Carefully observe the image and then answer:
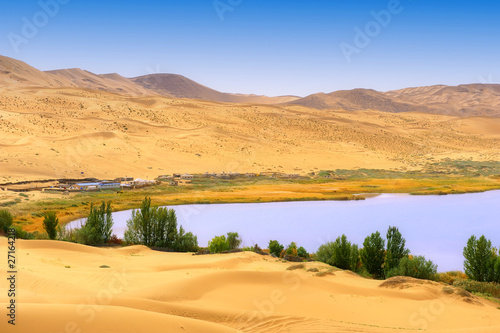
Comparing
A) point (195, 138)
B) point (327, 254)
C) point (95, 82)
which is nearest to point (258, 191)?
point (327, 254)

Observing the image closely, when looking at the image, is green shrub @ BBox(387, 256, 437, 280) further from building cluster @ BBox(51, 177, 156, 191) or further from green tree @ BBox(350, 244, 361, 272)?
building cluster @ BBox(51, 177, 156, 191)

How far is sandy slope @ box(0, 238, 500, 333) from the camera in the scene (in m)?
8.65

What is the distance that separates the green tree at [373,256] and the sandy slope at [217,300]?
98.7 inches

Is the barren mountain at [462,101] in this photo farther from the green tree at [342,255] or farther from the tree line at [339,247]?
the green tree at [342,255]

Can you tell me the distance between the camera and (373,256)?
1950 cm

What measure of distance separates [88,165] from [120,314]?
4699 centimetres

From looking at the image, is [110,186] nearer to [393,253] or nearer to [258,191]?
[258,191]

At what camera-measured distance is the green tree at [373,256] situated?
19.3 metres

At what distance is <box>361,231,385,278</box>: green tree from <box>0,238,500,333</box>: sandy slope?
8.22 feet

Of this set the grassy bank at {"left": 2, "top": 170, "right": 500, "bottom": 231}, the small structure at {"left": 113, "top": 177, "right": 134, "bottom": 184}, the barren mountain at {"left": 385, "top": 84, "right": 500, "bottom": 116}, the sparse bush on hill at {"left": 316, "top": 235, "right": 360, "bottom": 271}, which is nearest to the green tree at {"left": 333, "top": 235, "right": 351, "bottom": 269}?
the sparse bush on hill at {"left": 316, "top": 235, "right": 360, "bottom": 271}

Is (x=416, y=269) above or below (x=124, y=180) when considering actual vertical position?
below

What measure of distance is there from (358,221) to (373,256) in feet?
43.1

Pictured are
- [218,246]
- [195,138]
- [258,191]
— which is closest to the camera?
[218,246]

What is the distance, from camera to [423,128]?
10525cm
